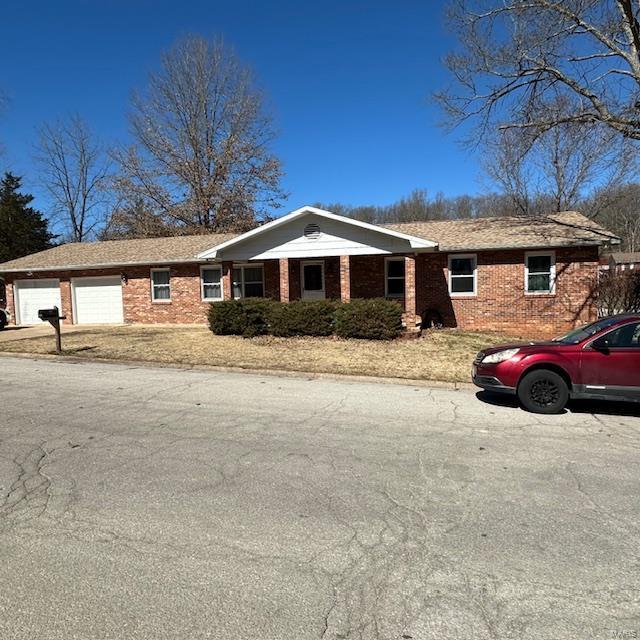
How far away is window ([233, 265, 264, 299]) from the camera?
21203 mm

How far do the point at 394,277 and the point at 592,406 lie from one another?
12306 millimetres

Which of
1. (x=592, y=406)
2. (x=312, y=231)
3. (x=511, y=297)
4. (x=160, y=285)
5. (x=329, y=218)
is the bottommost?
(x=592, y=406)

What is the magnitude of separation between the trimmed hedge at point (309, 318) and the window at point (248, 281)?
13.8 feet

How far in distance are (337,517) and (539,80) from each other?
18728 mm

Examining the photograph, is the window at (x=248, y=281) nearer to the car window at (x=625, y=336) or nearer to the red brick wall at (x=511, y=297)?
the red brick wall at (x=511, y=297)

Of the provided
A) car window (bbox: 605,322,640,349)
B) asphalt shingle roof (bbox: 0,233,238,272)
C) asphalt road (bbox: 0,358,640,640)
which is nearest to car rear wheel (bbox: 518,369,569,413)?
asphalt road (bbox: 0,358,640,640)

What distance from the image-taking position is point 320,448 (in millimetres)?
5512

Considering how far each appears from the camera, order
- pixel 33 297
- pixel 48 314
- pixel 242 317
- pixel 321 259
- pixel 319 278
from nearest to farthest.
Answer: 1. pixel 48 314
2. pixel 242 317
3. pixel 321 259
4. pixel 319 278
5. pixel 33 297

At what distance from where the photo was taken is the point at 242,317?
16.3 metres

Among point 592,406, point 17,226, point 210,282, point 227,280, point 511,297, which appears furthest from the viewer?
point 17,226

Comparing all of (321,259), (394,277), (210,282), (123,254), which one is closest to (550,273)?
(394,277)

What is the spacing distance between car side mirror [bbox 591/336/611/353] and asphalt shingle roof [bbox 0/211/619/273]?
10405mm

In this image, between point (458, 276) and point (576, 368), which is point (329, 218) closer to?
point (458, 276)

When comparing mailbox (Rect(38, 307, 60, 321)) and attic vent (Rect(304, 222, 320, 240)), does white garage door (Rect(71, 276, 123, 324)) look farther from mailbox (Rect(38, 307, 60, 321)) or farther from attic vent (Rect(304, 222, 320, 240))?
attic vent (Rect(304, 222, 320, 240))
